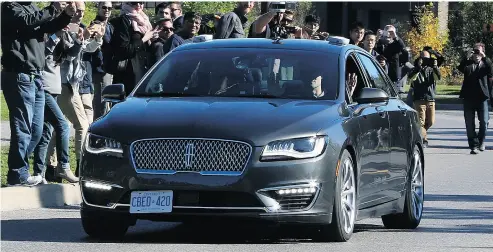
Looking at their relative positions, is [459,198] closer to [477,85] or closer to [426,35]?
[477,85]

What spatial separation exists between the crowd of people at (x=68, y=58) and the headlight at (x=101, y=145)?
301 cm

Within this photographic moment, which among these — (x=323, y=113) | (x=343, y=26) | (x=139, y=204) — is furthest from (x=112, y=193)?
(x=343, y=26)

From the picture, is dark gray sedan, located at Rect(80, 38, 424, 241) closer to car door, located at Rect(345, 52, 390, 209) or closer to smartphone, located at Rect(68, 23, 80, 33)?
car door, located at Rect(345, 52, 390, 209)

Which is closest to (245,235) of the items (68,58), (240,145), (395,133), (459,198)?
(240,145)

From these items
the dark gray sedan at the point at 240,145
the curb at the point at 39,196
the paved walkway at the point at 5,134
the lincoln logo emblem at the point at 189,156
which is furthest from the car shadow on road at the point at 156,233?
the paved walkway at the point at 5,134

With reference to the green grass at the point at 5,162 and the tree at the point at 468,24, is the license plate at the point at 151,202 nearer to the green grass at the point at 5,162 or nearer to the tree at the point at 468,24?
the green grass at the point at 5,162

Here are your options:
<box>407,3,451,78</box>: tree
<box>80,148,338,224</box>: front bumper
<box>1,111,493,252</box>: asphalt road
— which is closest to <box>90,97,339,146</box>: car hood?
<box>80,148,338,224</box>: front bumper

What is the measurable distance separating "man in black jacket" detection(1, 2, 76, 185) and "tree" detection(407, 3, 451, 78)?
54.1 m

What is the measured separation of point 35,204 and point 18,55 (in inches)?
54.1

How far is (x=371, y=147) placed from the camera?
10.7 metres

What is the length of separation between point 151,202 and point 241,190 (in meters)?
0.63

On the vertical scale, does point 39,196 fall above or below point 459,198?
above

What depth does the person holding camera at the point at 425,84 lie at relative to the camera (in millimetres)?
25406

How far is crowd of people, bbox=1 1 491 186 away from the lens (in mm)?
12734
